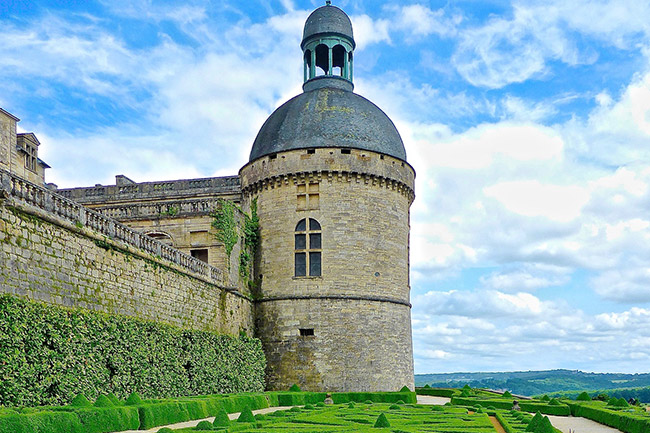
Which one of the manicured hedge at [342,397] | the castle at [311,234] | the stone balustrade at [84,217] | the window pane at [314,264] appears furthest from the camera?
the window pane at [314,264]

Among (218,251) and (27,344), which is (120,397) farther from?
(218,251)

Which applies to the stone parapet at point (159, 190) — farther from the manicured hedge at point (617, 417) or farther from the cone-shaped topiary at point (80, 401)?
the cone-shaped topiary at point (80, 401)

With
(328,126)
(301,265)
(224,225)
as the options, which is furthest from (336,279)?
(328,126)

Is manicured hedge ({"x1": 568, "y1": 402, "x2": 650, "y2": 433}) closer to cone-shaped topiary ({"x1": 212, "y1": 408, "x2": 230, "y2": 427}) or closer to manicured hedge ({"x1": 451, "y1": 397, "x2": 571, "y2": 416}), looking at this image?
manicured hedge ({"x1": 451, "y1": 397, "x2": 571, "y2": 416})

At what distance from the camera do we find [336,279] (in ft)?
103

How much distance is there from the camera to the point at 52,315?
1650 centimetres

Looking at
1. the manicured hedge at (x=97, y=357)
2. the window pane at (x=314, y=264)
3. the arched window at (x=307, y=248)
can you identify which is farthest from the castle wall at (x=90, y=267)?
the window pane at (x=314, y=264)

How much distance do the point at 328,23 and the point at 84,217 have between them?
67.6 feet

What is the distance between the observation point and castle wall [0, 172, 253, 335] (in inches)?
629

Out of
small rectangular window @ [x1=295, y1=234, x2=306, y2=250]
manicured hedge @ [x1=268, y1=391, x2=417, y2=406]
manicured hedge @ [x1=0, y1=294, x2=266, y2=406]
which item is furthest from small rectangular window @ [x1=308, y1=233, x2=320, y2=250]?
manicured hedge @ [x1=268, y1=391, x2=417, y2=406]

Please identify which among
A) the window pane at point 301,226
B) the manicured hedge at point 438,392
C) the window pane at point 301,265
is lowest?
the manicured hedge at point 438,392

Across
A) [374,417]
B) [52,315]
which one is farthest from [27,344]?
[374,417]

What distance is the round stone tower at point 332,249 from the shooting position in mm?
30859

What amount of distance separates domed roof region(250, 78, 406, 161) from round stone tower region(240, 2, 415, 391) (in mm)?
59
